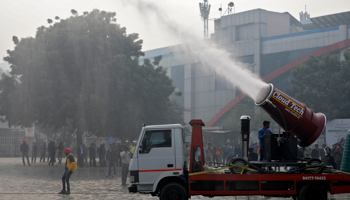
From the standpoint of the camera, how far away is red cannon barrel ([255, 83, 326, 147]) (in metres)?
11.0

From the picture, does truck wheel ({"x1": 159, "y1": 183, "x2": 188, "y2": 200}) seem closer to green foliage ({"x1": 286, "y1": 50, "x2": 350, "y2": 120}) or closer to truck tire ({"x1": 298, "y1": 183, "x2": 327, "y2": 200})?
truck tire ({"x1": 298, "y1": 183, "x2": 327, "y2": 200})

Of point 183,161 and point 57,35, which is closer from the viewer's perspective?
point 183,161

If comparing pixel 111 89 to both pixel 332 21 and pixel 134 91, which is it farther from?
pixel 332 21

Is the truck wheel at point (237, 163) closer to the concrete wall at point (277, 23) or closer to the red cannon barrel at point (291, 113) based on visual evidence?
the red cannon barrel at point (291, 113)

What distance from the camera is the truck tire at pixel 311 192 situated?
409 inches

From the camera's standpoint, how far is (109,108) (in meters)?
32.7

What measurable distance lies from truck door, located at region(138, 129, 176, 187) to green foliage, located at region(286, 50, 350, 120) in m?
31.4

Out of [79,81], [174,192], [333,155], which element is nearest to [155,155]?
[174,192]

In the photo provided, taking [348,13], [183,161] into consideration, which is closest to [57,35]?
[183,161]

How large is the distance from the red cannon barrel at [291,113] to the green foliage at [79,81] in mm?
20956

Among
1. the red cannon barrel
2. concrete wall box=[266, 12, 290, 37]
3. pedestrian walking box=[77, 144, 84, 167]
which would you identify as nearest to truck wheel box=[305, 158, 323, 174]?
the red cannon barrel

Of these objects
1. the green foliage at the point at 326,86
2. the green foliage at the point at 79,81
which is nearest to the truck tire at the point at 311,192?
the green foliage at the point at 79,81

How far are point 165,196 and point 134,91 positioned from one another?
23446mm

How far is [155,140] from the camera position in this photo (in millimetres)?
10875
